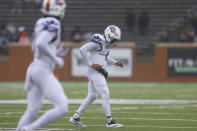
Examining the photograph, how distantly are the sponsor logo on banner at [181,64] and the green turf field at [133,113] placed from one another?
4294mm

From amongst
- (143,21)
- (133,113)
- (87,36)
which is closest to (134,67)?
(87,36)

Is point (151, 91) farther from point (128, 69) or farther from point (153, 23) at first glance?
point (153, 23)

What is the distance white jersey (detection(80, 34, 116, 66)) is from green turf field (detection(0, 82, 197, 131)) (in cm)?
110

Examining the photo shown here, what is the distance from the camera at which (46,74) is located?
24.8 feet

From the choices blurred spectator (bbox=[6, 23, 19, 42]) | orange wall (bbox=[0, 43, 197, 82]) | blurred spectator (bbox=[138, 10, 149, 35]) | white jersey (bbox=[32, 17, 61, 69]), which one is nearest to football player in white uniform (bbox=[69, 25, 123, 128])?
white jersey (bbox=[32, 17, 61, 69])

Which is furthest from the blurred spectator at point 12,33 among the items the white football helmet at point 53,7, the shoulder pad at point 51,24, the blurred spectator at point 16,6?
the shoulder pad at point 51,24

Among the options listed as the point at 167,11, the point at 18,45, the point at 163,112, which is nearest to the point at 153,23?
the point at 167,11

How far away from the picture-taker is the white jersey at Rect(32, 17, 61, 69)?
297 inches

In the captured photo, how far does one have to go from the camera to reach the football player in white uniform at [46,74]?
7477 millimetres

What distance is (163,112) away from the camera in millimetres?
12234

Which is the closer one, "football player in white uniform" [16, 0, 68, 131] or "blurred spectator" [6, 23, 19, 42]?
"football player in white uniform" [16, 0, 68, 131]

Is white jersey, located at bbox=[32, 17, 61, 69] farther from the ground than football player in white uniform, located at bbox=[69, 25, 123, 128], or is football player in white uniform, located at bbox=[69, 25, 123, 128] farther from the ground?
white jersey, located at bbox=[32, 17, 61, 69]

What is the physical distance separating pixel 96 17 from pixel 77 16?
2.96ft

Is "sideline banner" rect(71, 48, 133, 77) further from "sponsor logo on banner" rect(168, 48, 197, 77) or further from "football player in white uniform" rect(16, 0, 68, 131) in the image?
"football player in white uniform" rect(16, 0, 68, 131)
